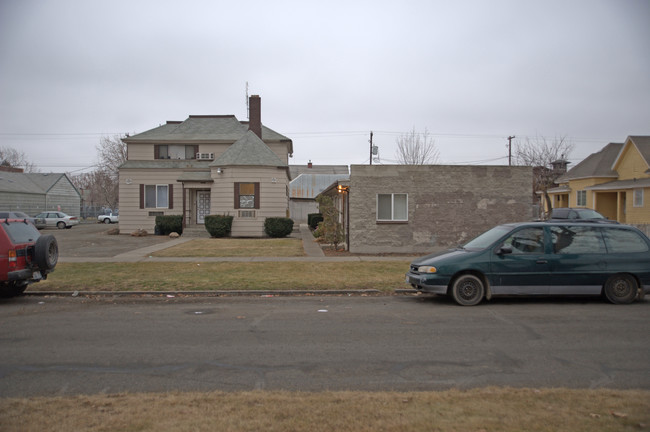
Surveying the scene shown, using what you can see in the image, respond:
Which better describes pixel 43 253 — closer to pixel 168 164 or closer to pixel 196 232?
pixel 196 232

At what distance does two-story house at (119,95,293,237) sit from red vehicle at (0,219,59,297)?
16.3 m

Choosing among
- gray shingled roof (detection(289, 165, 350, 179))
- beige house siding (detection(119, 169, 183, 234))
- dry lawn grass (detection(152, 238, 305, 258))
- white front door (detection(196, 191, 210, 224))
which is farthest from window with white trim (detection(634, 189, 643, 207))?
gray shingled roof (detection(289, 165, 350, 179))

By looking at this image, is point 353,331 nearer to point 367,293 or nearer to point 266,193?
point 367,293

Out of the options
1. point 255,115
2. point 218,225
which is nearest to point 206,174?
point 218,225

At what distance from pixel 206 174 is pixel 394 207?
46.4 ft

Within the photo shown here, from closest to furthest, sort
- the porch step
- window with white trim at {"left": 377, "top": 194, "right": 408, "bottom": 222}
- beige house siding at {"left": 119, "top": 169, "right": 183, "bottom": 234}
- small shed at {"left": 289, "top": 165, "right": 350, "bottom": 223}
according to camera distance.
→ window with white trim at {"left": 377, "top": 194, "right": 408, "bottom": 222} < the porch step < beige house siding at {"left": 119, "top": 169, "right": 183, "bottom": 234} < small shed at {"left": 289, "top": 165, "right": 350, "bottom": 223}

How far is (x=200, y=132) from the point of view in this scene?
31797 mm

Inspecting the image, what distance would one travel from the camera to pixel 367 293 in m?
11.4

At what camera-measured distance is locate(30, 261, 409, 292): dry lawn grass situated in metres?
11.8

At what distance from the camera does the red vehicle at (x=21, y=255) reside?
9797 mm

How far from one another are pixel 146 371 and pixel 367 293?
6473 millimetres

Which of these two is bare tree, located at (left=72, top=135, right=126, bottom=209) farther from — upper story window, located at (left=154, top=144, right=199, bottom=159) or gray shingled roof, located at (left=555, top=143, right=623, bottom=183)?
gray shingled roof, located at (left=555, top=143, right=623, bottom=183)

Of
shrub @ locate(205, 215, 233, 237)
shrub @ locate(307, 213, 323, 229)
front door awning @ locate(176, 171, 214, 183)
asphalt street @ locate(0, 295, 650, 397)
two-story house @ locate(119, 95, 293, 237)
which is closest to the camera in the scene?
asphalt street @ locate(0, 295, 650, 397)

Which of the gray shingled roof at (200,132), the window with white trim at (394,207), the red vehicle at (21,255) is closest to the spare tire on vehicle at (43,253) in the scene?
the red vehicle at (21,255)
